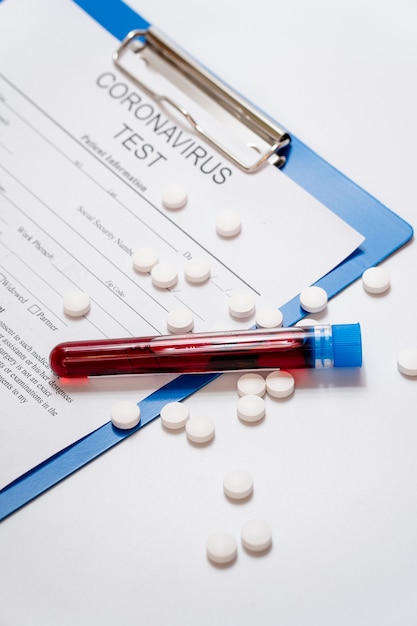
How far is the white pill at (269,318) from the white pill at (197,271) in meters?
0.06

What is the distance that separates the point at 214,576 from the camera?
1.79ft

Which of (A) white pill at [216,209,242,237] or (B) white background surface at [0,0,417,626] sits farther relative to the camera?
(A) white pill at [216,209,242,237]

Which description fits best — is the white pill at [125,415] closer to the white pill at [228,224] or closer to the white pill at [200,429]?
the white pill at [200,429]

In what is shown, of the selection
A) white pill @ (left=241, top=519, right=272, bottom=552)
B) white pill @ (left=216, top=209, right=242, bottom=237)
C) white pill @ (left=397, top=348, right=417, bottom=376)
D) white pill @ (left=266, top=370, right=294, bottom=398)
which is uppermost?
white pill @ (left=216, top=209, right=242, bottom=237)

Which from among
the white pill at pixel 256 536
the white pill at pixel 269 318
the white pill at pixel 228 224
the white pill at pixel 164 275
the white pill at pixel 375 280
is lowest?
the white pill at pixel 256 536

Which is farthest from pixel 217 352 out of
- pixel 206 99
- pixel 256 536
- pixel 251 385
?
pixel 206 99

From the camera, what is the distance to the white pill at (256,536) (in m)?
0.55

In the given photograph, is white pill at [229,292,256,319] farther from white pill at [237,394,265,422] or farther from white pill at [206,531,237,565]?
white pill at [206,531,237,565]

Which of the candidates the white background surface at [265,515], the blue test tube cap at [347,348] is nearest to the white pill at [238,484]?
the white background surface at [265,515]

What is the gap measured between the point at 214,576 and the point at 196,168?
1.16 feet

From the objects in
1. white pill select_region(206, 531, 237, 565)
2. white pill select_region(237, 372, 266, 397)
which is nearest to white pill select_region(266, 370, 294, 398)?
white pill select_region(237, 372, 266, 397)

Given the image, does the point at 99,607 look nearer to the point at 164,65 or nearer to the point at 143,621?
the point at 143,621

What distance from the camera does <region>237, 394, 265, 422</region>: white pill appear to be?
0.59 metres

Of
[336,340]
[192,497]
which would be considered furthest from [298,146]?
[192,497]
